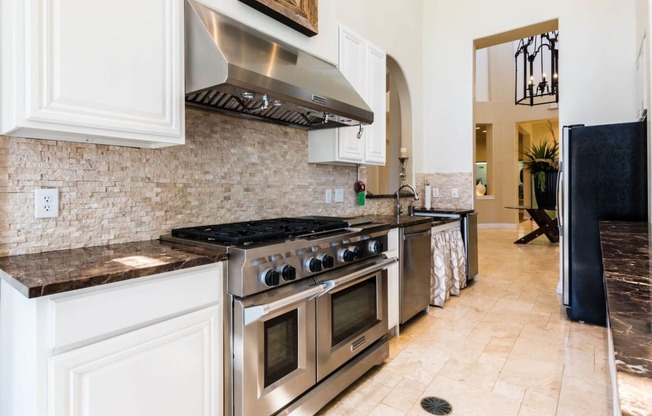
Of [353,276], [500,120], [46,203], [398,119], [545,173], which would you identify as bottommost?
[353,276]

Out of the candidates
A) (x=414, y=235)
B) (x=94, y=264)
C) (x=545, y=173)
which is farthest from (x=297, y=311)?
(x=545, y=173)

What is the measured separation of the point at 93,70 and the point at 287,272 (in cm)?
110

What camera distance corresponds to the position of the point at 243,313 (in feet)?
4.90

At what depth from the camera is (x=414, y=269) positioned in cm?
296

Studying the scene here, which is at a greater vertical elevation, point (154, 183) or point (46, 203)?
point (154, 183)

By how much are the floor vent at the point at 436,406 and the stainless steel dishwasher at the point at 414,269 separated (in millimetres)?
879

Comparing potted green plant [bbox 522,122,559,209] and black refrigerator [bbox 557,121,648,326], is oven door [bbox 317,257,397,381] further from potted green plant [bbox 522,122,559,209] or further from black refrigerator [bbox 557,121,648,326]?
potted green plant [bbox 522,122,559,209]

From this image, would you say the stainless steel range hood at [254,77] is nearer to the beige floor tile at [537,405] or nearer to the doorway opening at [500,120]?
the beige floor tile at [537,405]

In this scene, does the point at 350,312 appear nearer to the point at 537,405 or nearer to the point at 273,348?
the point at 273,348

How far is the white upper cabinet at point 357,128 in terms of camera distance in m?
2.77

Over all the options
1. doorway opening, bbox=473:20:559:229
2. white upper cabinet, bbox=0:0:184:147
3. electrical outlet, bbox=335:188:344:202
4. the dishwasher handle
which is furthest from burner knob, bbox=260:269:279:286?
doorway opening, bbox=473:20:559:229

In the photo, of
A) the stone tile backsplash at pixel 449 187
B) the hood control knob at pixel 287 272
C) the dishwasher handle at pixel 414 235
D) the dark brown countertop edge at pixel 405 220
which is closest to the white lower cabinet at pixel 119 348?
the hood control knob at pixel 287 272

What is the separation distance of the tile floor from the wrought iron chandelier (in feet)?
12.1

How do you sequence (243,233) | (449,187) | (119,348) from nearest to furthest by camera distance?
(119,348) < (243,233) < (449,187)
